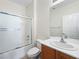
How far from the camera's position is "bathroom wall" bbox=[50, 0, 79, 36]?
1.69 metres

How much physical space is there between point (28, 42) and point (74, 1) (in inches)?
66.4

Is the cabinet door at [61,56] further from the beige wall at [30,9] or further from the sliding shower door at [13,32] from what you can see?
the beige wall at [30,9]

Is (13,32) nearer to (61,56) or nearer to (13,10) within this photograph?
(13,10)

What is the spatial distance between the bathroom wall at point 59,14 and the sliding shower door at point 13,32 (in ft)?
2.42

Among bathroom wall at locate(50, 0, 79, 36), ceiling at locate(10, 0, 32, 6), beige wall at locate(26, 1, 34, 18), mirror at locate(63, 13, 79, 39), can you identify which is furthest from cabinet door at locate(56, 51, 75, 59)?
ceiling at locate(10, 0, 32, 6)

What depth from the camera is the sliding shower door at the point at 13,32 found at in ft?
5.60

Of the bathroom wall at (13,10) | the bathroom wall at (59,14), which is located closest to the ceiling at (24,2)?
the bathroom wall at (13,10)

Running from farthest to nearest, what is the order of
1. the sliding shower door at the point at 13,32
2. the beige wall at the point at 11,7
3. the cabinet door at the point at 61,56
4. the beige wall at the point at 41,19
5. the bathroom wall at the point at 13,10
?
1. the beige wall at the point at 41,19
2. the beige wall at the point at 11,7
3. the bathroom wall at the point at 13,10
4. the sliding shower door at the point at 13,32
5. the cabinet door at the point at 61,56

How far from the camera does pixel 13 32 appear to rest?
1.93m

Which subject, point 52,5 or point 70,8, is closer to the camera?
point 70,8

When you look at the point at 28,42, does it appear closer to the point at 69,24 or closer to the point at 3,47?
the point at 3,47

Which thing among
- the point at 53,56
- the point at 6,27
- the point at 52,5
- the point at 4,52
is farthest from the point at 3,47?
the point at 52,5

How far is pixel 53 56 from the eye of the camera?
57.6 inches

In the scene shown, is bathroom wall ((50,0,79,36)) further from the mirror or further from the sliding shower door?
the sliding shower door
